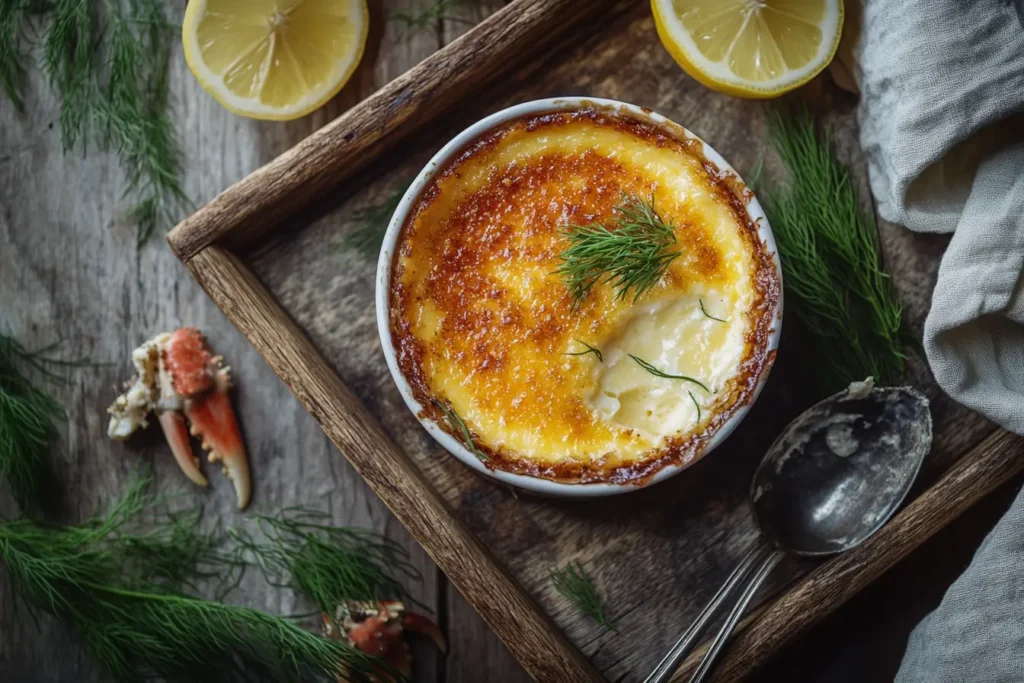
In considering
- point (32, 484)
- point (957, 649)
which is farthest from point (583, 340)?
point (32, 484)

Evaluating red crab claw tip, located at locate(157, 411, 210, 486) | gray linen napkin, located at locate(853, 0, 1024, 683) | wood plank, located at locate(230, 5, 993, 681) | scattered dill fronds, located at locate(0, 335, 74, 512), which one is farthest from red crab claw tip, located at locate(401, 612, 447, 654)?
gray linen napkin, located at locate(853, 0, 1024, 683)

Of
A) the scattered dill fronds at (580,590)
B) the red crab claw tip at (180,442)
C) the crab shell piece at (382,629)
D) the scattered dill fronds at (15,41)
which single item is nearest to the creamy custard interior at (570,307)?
the scattered dill fronds at (580,590)

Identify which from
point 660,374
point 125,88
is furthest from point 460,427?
point 125,88

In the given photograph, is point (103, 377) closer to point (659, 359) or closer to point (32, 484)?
point (32, 484)

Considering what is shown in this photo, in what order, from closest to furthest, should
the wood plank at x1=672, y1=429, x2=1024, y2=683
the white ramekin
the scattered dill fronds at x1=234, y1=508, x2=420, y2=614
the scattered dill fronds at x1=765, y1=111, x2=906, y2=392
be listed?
the white ramekin, the wood plank at x1=672, y1=429, x2=1024, y2=683, the scattered dill fronds at x1=765, y1=111, x2=906, y2=392, the scattered dill fronds at x1=234, y1=508, x2=420, y2=614

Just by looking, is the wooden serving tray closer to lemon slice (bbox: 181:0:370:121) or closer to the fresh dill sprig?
lemon slice (bbox: 181:0:370:121)

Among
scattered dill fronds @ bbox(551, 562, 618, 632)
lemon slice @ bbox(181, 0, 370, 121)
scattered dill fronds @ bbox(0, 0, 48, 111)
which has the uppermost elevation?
scattered dill fronds @ bbox(0, 0, 48, 111)
